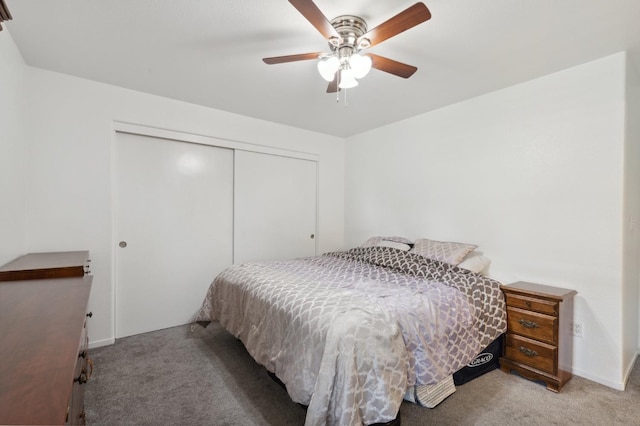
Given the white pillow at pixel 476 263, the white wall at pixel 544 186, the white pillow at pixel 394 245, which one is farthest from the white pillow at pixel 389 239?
the white pillow at pixel 476 263

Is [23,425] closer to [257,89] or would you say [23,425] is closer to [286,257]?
[257,89]

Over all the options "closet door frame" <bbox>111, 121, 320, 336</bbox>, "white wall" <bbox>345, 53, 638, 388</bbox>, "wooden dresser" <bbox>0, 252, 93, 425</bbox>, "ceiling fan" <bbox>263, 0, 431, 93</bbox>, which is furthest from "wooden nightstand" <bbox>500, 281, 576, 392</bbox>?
"closet door frame" <bbox>111, 121, 320, 336</bbox>

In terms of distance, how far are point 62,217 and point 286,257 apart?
237 centimetres

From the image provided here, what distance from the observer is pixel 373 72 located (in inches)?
95.7

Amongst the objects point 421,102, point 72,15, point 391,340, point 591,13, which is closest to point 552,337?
point 391,340

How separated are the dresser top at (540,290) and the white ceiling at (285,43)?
1.74m

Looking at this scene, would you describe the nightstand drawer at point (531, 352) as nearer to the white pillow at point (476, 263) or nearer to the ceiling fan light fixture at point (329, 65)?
the white pillow at point (476, 263)

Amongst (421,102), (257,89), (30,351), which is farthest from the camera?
(421,102)

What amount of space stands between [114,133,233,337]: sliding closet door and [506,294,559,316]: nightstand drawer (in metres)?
2.88

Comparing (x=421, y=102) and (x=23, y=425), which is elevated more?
(x=421, y=102)

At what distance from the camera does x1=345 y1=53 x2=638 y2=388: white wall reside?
2172mm

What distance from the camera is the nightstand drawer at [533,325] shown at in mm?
2102

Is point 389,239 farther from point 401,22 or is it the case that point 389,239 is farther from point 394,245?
point 401,22

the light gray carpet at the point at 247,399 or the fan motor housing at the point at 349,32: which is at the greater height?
the fan motor housing at the point at 349,32
